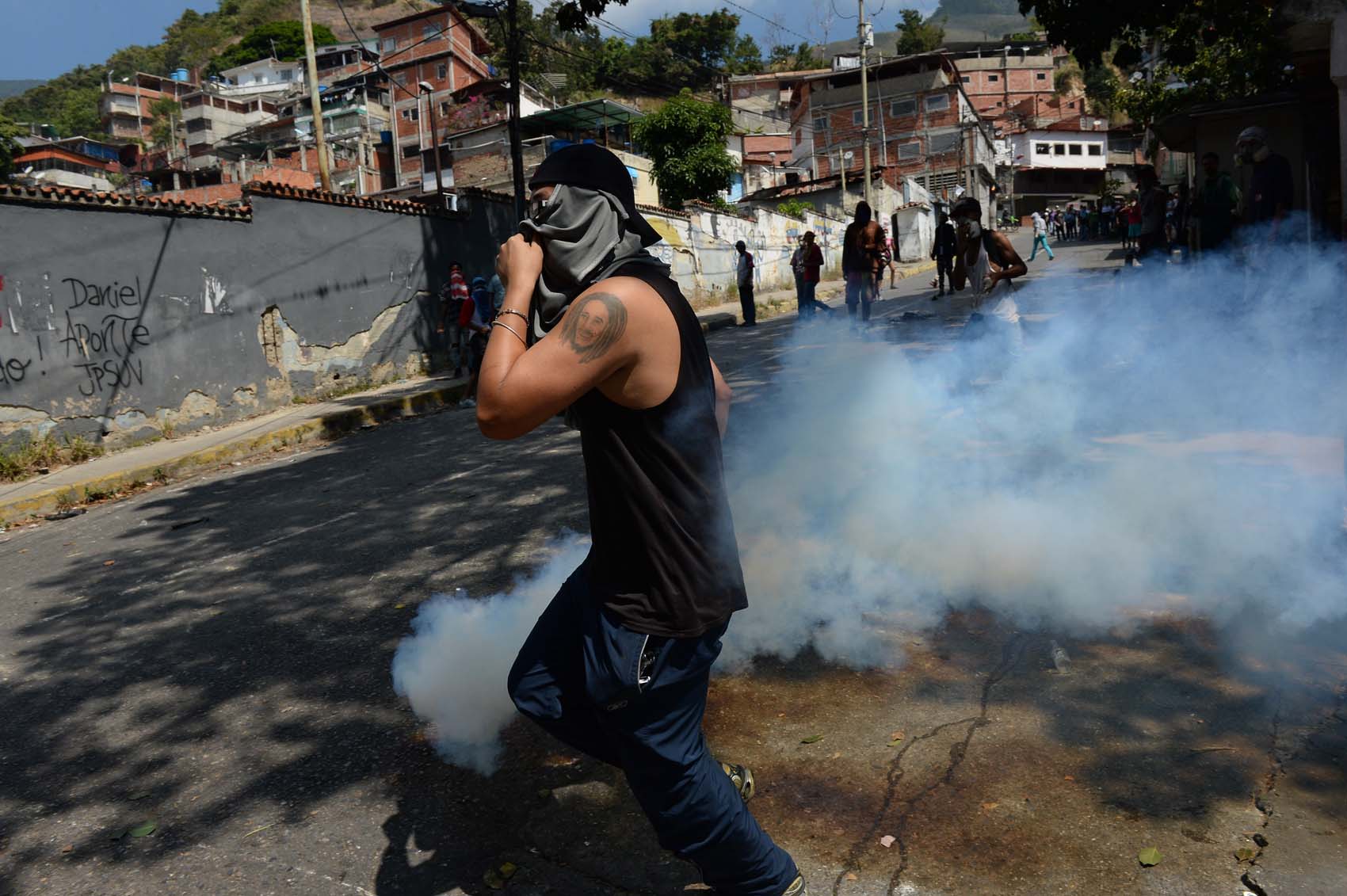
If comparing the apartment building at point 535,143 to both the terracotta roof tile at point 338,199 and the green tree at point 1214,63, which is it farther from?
the terracotta roof tile at point 338,199

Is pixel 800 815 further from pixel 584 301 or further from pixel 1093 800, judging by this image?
pixel 584 301

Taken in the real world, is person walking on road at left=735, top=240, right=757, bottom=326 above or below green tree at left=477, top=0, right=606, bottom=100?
below

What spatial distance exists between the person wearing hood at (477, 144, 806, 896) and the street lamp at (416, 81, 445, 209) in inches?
609

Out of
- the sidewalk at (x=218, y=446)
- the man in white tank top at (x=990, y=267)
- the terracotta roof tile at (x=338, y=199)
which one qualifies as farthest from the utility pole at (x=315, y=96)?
the man in white tank top at (x=990, y=267)

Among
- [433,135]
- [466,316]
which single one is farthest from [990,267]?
[433,135]

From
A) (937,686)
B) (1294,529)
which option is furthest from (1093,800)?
(1294,529)

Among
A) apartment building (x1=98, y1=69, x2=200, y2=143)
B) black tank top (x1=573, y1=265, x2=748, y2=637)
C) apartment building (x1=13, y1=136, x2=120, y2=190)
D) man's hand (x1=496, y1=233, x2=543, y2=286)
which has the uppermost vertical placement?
apartment building (x1=98, y1=69, x2=200, y2=143)

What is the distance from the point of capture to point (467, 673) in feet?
10.2

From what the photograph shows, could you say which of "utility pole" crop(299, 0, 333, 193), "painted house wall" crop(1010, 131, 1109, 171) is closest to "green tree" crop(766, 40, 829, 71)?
"painted house wall" crop(1010, 131, 1109, 171)

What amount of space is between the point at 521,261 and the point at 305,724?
2130 mm

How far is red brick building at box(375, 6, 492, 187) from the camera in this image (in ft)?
181

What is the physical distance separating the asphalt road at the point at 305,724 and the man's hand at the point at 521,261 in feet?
4.80

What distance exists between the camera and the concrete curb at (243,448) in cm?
869

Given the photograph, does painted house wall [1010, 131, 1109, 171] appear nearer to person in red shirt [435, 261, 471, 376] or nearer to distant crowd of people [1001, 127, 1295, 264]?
distant crowd of people [1001, 127, 1295, 264]
